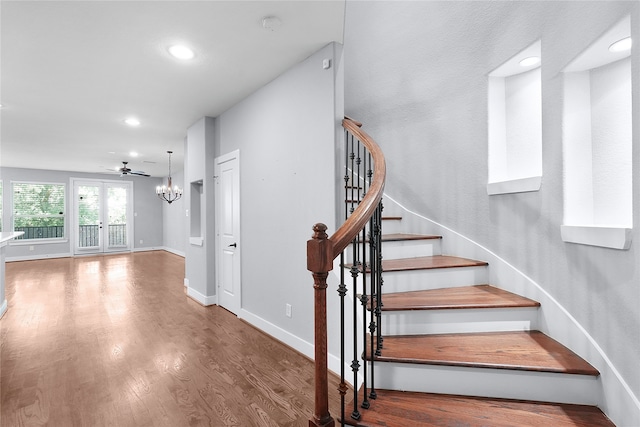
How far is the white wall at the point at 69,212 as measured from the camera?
8.65 m

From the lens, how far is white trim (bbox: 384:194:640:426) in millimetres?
1313

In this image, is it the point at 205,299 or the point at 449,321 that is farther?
the point at 205,299

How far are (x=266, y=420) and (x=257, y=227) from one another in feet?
6.66

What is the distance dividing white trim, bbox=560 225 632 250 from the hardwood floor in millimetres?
1796

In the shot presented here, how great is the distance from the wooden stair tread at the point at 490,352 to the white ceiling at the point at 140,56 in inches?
90.4

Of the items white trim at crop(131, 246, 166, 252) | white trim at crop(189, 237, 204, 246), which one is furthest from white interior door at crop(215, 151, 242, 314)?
white trim at crop(131, 246, 166, 252)

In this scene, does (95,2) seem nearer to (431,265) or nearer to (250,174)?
(250,174)

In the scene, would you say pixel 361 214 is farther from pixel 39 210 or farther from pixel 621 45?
A: pixel 39 210

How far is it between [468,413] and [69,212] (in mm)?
11978

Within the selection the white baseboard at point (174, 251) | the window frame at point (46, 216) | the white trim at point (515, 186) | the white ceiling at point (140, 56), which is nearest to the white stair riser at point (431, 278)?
the white trim at point (515, 186)

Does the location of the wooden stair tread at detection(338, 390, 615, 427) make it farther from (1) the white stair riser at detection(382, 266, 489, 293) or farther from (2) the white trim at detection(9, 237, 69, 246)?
(2) the white trim at detection(9, 237, 69, 246)

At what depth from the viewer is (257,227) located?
11.7ft

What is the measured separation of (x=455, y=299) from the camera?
1.98 m

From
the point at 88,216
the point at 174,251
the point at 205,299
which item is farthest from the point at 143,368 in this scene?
the point at 88,216
